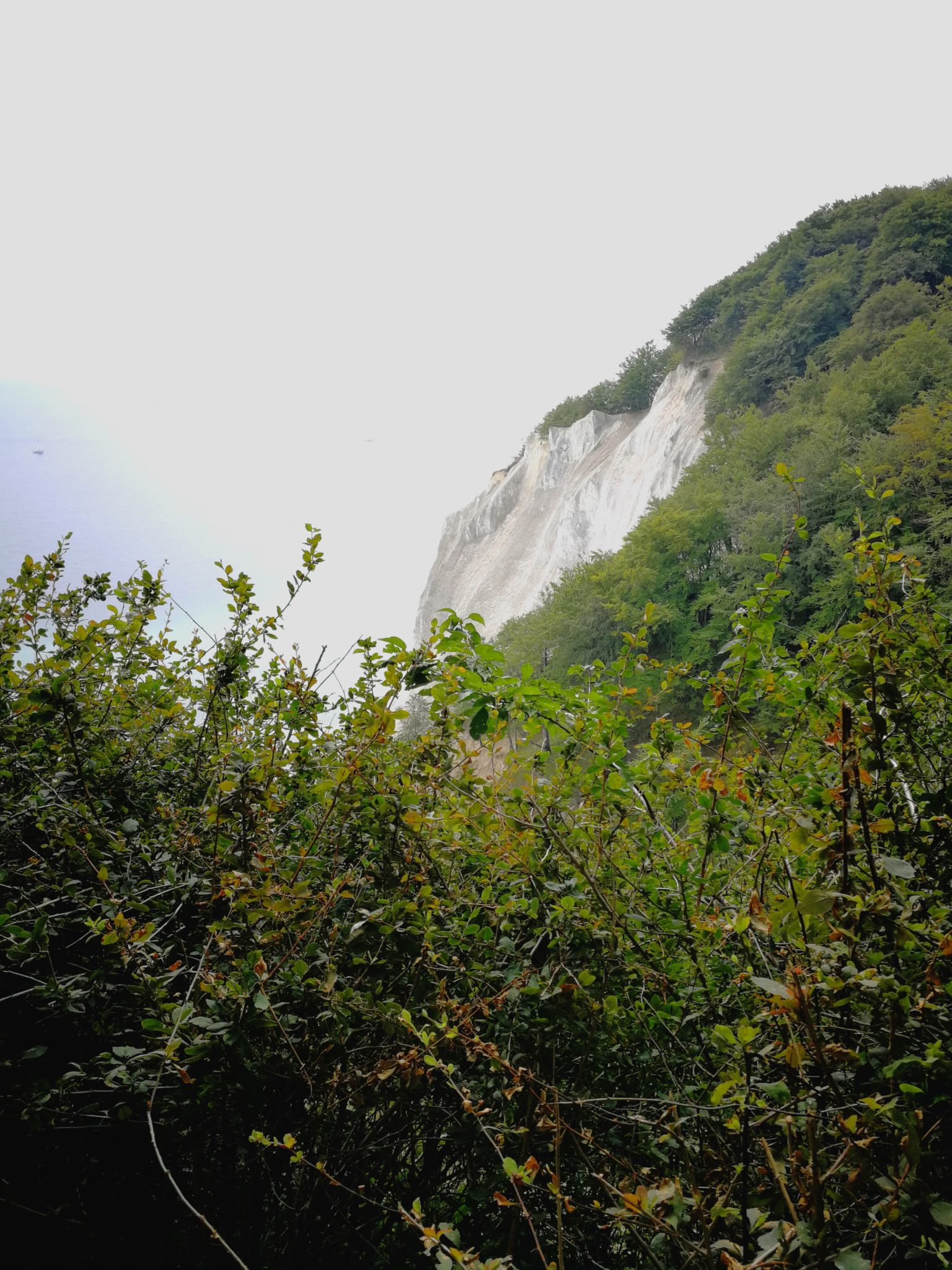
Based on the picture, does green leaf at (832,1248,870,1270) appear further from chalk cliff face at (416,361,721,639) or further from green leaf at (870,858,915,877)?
Answer: chalk cliff face at (416,361,721,639)

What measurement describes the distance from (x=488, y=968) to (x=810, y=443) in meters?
23.9

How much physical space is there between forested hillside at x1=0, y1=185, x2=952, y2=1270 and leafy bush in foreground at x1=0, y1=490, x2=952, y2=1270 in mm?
14

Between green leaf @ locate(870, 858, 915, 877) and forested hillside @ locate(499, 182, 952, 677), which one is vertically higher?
forested hillside @ locate(499, 182, 952, 677)

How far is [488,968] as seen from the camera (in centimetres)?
156

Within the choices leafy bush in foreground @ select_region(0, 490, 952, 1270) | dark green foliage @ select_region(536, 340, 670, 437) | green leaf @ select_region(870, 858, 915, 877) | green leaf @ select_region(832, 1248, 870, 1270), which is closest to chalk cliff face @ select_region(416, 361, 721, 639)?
dark green foliage @ select_region(536, 340, 670, 437)

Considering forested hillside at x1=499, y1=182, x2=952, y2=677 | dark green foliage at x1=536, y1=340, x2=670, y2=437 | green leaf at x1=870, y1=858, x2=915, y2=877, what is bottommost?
green leaf at x1=870, y1=858, x2=915, y2=877

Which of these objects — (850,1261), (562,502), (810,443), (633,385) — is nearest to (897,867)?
(850,1261)

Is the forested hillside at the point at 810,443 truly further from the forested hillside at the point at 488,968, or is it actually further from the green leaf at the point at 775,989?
the green leaf at the point at 775,989

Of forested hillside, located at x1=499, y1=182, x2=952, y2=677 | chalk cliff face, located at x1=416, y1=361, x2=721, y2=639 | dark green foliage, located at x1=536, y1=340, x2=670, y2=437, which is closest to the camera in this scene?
forested hillside, located at x1=499, y1=182, x2=952, y2=677

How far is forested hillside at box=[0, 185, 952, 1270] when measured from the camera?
3.46ft

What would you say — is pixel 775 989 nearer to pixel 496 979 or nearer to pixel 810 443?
pixel 496 979

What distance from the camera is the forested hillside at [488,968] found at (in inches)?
41.5

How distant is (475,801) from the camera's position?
66.9 inches

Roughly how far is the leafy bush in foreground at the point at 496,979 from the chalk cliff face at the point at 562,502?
2873cm
